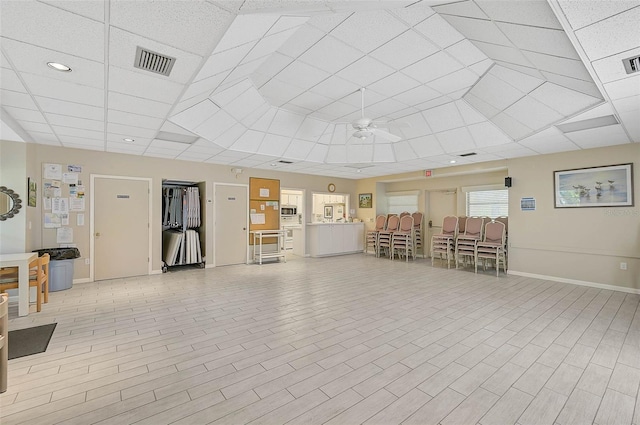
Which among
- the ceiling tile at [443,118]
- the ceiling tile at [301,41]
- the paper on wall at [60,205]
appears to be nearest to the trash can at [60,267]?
the paper on wall at [60,205]

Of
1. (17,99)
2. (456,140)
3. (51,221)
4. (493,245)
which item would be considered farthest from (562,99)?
(51,221)

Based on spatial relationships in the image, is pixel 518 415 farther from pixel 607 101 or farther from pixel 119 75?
pixel 119 75

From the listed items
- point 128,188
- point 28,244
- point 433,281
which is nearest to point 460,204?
point 433,281

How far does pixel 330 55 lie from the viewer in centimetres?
350

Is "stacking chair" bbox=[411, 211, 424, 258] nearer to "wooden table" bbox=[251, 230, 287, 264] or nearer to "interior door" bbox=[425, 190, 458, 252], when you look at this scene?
"interior door" bbox=[425, 190, 458, 252]

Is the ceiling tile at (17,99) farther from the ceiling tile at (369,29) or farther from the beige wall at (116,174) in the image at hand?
the ceiling tile at (369,29)

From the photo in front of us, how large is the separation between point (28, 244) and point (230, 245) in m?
3.70

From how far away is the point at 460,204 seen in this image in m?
8.26

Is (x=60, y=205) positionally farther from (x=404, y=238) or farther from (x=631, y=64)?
(x=631, y=64)

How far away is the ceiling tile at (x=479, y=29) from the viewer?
2738 mm

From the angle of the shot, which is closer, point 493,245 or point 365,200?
point 493,245

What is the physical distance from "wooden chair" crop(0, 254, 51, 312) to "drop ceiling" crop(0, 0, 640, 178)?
1923 mm

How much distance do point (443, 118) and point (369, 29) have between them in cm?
300

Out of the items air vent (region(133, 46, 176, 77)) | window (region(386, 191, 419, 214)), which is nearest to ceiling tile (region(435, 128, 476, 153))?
window (region(386, 191, 419, 214))
